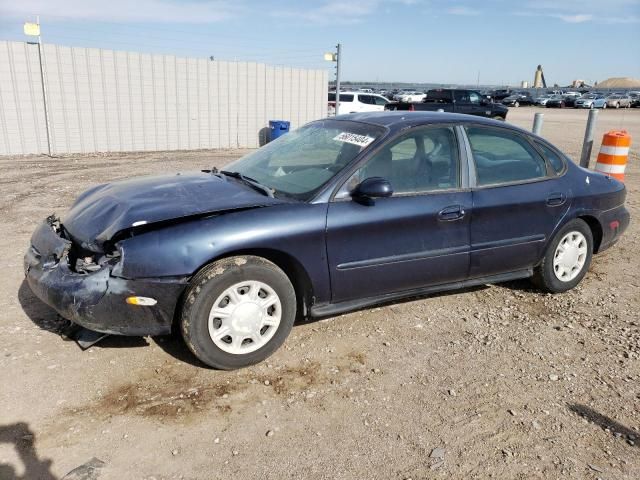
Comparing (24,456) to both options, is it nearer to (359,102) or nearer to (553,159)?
(553,159)

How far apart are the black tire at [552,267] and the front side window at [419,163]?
1.19 meters

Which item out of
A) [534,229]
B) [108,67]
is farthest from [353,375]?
[108,67]

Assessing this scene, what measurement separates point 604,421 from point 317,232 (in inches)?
79.0

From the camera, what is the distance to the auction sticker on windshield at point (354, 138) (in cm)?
391

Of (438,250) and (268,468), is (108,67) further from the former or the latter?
(268,468)

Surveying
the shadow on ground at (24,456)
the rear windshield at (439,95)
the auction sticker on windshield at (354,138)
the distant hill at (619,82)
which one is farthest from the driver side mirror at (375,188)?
the distant hill at (619,82)

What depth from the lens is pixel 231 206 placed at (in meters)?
3.43

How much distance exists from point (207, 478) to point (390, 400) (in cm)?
117

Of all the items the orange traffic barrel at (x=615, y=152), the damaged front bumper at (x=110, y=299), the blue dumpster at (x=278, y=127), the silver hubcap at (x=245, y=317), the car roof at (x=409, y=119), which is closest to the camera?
the damaged front bumper at (x=110, y=299)

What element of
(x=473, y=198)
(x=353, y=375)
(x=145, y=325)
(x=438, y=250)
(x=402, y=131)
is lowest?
(x=353, y=375)

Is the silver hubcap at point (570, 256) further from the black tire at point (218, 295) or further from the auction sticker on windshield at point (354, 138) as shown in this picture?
the black tire at point (218, 295)

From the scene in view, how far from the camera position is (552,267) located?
15.3 ft

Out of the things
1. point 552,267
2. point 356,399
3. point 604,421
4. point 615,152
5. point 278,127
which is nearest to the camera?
point 604,421

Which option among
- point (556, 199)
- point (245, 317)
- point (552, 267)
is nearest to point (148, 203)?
point (245, 317)
